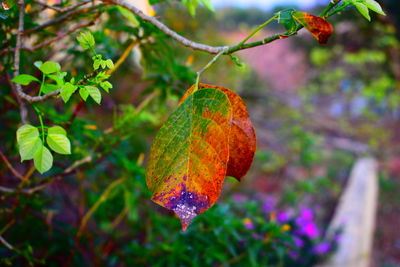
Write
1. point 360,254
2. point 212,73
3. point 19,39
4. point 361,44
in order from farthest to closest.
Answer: point 361,44, point 212,73, point 360,254, point 19,39

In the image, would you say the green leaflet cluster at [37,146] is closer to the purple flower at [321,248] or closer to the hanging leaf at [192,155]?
the hanging leaf at [192,155]

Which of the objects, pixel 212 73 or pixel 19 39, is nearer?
pixel 19 39

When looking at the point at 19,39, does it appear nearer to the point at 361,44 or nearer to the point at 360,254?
the point at 360,254

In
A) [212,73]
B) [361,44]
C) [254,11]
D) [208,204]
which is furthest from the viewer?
[254,11]

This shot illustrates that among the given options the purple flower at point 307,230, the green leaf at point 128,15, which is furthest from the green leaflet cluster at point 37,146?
the purple flower at point 307,230

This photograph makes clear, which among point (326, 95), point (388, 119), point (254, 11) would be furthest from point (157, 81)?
point (254, 11)

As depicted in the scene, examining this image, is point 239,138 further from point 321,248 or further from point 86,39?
point 321,248
